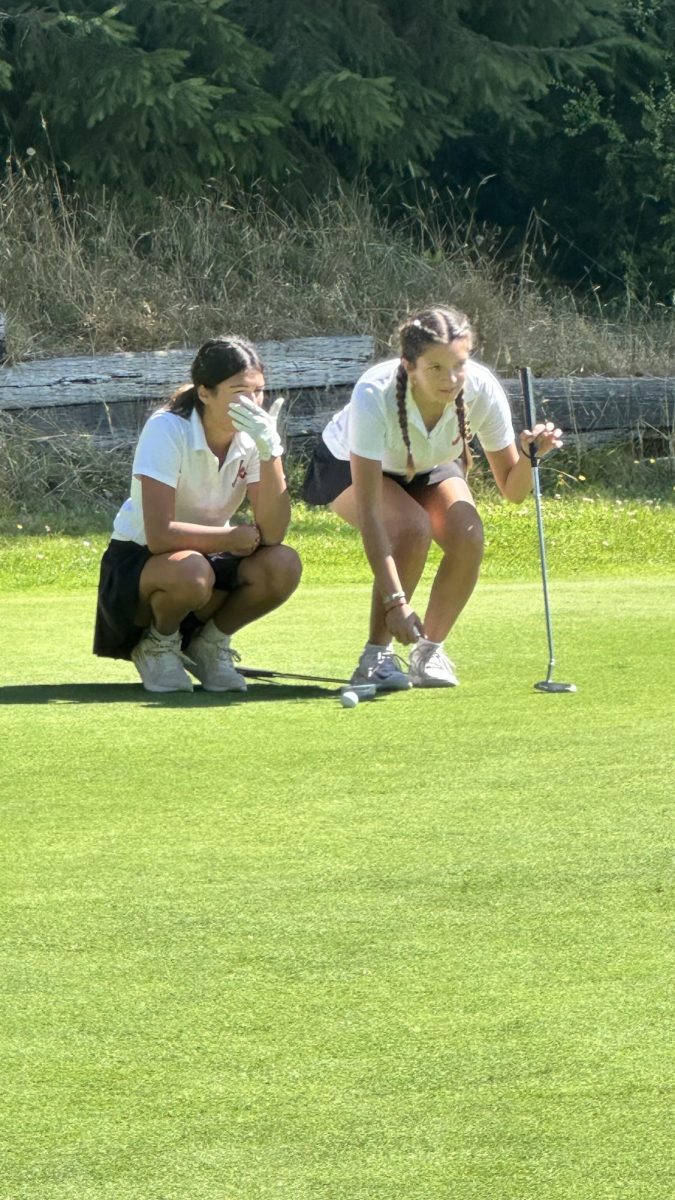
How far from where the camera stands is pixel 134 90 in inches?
572

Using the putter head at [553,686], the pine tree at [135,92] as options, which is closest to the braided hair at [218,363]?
the putter head at [553,686]

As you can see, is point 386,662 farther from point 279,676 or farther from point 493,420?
point 493,420

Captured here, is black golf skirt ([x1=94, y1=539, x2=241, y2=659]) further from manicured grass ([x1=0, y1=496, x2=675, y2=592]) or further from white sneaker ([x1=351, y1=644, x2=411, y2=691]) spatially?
manicured grass ([x1=0, y1=496, x2=675, y2=592])

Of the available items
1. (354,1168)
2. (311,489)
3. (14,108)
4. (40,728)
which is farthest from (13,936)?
(14,108)

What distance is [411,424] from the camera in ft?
19.5

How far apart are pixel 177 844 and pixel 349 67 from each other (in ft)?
44.0

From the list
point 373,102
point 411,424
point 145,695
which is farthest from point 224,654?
point 373,102

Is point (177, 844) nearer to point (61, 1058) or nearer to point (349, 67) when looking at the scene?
point (61, 1058)

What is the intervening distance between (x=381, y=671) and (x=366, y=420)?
2.57 ft

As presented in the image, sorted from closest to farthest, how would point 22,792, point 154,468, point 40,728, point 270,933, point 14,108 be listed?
point 270,933, point 22,792, point 40,728, point 154,468, point 14,108

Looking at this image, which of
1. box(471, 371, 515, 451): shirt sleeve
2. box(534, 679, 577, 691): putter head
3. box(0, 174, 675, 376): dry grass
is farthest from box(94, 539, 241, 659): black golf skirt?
box(0, 174, 675, 376): dry grass

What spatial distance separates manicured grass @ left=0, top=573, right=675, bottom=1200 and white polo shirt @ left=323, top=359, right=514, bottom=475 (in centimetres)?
93

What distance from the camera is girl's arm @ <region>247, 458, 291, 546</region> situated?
584 cm

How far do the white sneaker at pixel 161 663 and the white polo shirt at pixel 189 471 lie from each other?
0.31 metres
